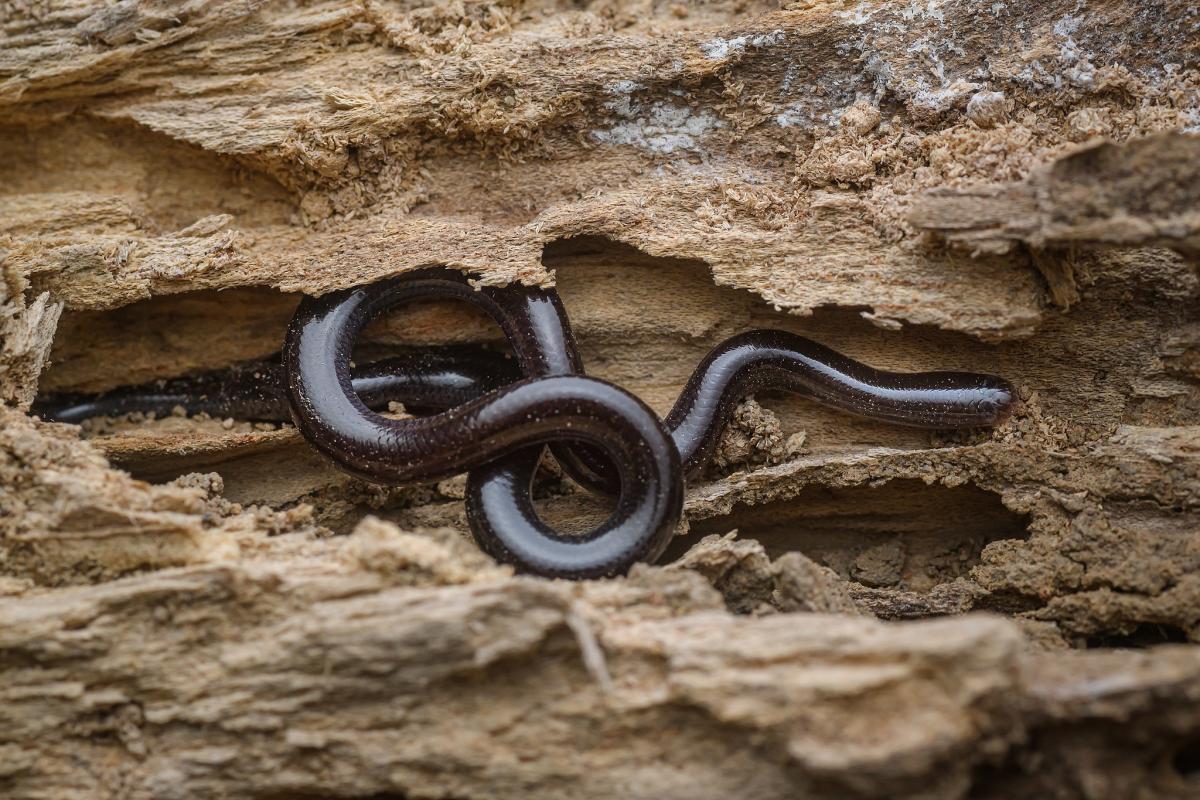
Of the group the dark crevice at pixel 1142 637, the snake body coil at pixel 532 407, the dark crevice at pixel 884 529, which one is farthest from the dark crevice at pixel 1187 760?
the snake body coil at pixel 532 407

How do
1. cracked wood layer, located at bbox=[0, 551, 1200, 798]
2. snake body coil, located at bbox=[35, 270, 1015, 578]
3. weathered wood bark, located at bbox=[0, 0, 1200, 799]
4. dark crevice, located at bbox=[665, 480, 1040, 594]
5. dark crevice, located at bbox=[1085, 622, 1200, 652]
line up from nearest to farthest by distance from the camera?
cracked wood layer, located at bbox=[0, 551, 1200, 798] < weathered wood bark, located at bbox=[0, 0, 1200, 799] < dark crevice, located at bbox=[1085, 622, 1200, 652] < snake body coil, located at bbox=[35, 270, 1015, 578] < dark crevice, located at bbox=[665, 480, 1040, 594]

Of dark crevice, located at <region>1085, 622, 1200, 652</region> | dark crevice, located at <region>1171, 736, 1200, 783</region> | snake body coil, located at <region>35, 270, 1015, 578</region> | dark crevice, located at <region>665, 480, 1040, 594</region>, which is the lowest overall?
dark crevice, located at <region>1085, 622, 1200, 652</region>

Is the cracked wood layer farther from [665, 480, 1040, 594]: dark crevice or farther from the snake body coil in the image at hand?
[665, 480, 1040, 594]: dark crevice

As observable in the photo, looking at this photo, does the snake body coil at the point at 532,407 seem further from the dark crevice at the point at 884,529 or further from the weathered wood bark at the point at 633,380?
the dark crevice at the point at 884,529

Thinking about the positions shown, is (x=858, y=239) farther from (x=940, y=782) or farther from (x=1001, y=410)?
(x=940, y=782)

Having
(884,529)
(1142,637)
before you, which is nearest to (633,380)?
(884,529)

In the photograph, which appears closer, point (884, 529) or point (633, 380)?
point (884, 529)

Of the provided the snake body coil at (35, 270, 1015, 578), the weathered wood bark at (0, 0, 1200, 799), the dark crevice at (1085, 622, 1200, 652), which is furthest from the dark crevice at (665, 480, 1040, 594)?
the dark crevice at (1085, 622, 1200, 652)

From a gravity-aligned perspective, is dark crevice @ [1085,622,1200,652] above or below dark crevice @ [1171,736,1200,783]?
Result: below

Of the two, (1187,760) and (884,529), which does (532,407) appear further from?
(1187,760)
